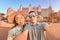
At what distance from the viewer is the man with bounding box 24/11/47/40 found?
165 cm

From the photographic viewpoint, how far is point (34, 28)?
1707mm

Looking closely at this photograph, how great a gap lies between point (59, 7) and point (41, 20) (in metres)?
0.25

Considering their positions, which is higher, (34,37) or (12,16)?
(12,16)

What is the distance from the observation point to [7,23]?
1.84 m

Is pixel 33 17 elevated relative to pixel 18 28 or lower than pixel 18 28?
elevated

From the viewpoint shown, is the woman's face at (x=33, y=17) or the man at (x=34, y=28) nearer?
the man at (x=34, y=28)

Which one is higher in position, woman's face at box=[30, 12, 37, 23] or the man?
woman's face at box=[30, 12, 37, 23]

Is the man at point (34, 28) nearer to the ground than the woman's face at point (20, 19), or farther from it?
nearer to the ground

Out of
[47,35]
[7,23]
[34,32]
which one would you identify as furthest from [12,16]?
[47,35]

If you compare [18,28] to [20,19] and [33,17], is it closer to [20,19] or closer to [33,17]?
[20,19]

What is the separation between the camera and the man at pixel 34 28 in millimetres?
1651

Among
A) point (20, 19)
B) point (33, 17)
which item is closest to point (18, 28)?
point (20, 19)

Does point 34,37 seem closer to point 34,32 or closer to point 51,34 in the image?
point 34,32

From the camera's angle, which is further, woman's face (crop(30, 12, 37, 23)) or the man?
woman's face (crop(30, 12, 37, 23))
